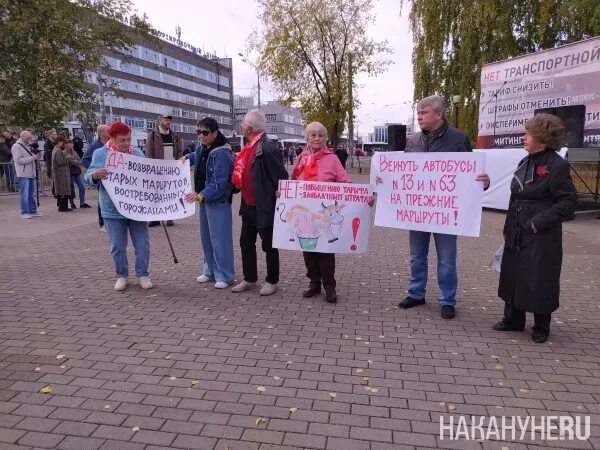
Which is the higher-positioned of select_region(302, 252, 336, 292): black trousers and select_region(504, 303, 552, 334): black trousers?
select_region(302, 252, 336, 292): black trousers

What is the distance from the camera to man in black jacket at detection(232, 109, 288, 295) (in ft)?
17.5

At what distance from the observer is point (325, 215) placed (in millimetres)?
5305

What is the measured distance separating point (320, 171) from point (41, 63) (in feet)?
59.6

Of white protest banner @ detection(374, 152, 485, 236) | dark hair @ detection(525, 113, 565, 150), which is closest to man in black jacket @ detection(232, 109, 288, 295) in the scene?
white protest banner @ detection(374, 152, 485, 236)

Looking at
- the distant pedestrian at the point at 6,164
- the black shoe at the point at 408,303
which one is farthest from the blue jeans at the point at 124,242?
the distant pedestrian at the point at 6,164

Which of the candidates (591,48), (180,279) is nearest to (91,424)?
(180,279)

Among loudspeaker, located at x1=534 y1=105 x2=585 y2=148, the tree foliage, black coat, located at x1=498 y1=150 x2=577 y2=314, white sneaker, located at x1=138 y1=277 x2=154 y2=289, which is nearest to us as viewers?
black coat, located at x1=498 y1=150 x2=577 y2=314

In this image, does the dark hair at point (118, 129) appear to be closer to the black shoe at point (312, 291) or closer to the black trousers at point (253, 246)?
the black trousers at point (253, 246)

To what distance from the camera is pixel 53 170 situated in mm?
12594

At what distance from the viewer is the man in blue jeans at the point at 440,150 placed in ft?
15.3

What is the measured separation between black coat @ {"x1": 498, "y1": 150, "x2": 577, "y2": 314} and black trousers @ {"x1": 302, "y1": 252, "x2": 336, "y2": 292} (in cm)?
186

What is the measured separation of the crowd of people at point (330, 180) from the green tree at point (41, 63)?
1610 cm

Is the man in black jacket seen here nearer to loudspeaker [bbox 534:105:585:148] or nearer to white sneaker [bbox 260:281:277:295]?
white sneaker [bbox 260:281:277:295]

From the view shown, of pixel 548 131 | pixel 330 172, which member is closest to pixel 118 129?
pixel 330 172
